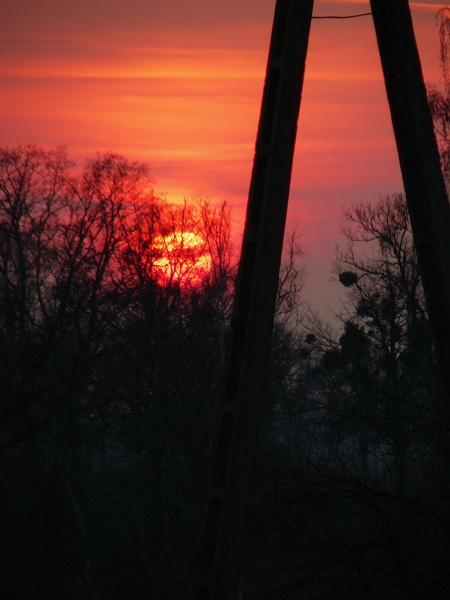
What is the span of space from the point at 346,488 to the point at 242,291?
246cm

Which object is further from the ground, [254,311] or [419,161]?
[419,161]

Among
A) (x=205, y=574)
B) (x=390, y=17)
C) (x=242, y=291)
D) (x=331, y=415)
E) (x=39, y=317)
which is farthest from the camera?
(x=39, y=317)

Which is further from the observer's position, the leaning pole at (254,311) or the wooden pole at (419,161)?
the wooden pole at (419,161)

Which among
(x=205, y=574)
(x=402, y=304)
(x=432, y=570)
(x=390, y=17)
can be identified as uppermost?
(x=402, y=304)

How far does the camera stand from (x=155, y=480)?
25.8 meters

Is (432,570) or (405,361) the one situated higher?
(405,361)

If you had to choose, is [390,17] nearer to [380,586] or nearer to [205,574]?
[205,574]

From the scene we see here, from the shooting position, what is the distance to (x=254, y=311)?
4.00 metres

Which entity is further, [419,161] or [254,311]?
[419,161]

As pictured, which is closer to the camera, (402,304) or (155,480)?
(155,480)

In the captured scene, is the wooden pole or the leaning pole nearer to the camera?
the leaning pole

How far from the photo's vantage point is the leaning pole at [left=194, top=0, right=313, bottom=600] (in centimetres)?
384

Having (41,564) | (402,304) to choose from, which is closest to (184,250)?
(402,304)

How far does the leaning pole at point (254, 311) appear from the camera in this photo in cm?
384
